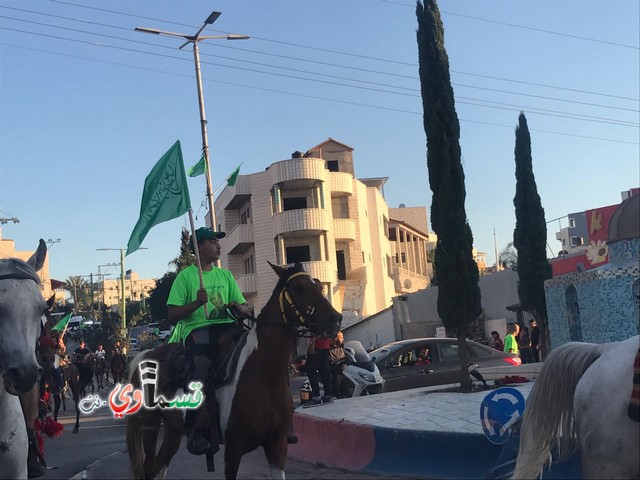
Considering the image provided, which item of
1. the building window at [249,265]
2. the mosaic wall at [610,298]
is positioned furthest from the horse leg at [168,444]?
the building window at [249,265]

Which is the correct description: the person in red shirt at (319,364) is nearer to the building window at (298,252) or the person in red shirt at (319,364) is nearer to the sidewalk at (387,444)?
the sidewalk at (387,444)

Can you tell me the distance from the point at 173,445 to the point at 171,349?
88 cm

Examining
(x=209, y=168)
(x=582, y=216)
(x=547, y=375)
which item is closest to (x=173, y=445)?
(x=547, y=375)

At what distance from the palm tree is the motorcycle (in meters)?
96.8

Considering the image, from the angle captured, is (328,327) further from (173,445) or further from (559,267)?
(559,267)

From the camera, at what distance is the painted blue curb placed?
27.1ft

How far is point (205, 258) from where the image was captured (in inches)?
289

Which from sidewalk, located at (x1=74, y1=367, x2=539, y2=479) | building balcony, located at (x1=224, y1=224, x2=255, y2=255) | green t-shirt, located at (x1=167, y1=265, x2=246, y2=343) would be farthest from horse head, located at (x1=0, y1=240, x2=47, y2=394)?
building balcony, located at (x1=224, y1=224, x2=255, y2=255)

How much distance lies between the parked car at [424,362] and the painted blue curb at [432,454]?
8678mm

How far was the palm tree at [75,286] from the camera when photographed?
111 m

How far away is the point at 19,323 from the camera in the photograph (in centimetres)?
414

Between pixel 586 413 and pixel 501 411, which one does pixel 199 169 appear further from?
pixel 586 413

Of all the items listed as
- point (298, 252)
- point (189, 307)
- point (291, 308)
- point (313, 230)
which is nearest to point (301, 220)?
point (313, 230)

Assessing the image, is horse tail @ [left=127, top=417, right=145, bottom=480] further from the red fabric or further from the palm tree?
the palm tree
